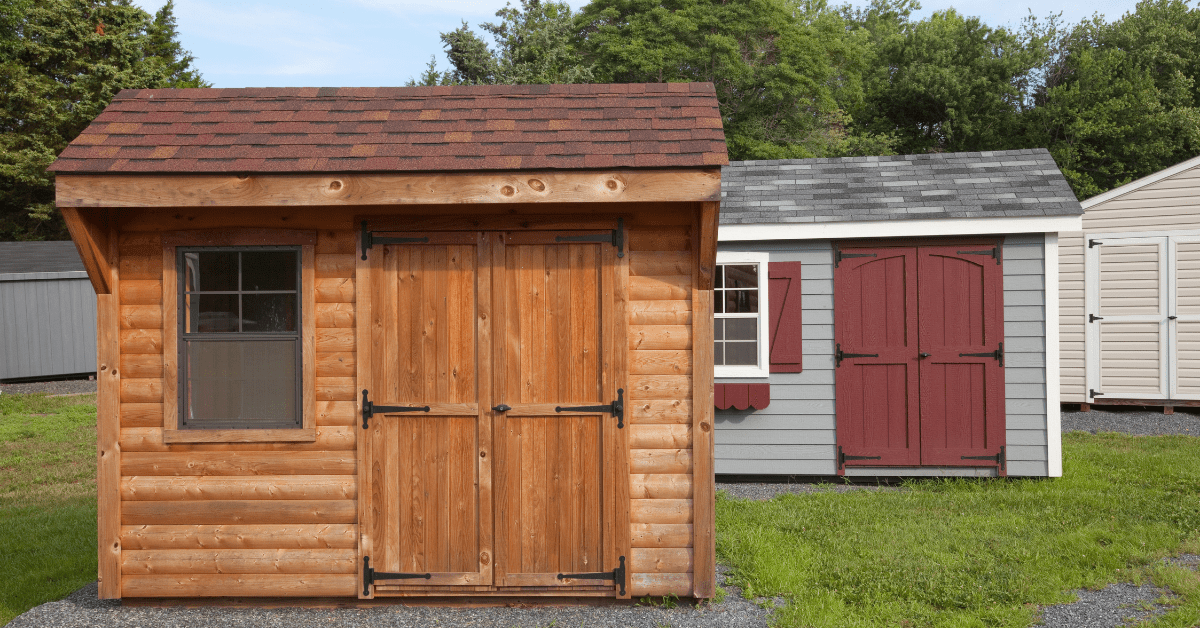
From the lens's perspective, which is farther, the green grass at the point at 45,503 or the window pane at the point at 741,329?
the window pane at the point at 741,329

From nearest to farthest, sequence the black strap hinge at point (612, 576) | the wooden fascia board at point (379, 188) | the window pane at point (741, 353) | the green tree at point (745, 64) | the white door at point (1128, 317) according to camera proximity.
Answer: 1. the wooden fascia board at point (379, 188)
2. the black strap hinge at point (612, 576)
3. the window pane at point (741, 353)
4. the white door at point (1128, 317)
5. the green tree at point (745, 64)

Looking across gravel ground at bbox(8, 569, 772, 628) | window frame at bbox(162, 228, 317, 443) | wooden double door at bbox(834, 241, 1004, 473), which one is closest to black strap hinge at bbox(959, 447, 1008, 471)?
wooden double door at bbox(834, 241, 1004, 473)

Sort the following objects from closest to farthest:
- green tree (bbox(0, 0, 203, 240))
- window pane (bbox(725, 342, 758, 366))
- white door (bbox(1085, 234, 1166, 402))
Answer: window pane (bbox(725, 342, 758, 366)) → white door (bbox(1085, 234, 1166, 402)) → green tree (bbox(0, 0, 203, 240))

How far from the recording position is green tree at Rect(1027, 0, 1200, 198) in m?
22.0

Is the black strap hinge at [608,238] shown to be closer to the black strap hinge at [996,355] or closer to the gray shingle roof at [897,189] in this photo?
the gray shingle roof at [897,189]

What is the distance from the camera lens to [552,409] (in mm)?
4602

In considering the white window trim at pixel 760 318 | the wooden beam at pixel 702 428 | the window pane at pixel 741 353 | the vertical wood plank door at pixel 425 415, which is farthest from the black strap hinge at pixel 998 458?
the vertical wood plank door at pixel 425 415

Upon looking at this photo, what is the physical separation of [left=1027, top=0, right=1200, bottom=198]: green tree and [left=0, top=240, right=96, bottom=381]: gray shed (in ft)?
74.1

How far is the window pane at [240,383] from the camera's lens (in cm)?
463

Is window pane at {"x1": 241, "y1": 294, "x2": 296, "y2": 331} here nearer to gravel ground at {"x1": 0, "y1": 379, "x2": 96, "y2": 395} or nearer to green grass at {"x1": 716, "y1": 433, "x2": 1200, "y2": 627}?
green grass at {"x1": 716, "y1": 433, "x2": 1200, "y2": 627}

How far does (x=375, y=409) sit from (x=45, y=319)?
569 inches

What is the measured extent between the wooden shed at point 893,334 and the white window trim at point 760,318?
0.01 m

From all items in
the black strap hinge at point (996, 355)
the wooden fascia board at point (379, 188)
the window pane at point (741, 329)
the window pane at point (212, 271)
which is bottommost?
the black strap hinge at point (996, 355)

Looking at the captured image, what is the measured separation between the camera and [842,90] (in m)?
25.9
